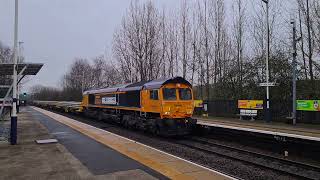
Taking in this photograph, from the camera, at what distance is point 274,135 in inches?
536

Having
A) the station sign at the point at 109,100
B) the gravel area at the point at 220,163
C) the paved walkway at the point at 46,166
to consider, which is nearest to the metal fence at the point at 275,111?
the gravel area at the point at 220,163

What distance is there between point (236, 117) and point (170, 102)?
14.9 m

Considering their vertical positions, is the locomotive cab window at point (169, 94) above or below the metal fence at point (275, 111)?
above

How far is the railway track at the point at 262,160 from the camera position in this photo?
10.2 m

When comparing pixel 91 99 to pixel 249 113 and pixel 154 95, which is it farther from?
pixel 154 95

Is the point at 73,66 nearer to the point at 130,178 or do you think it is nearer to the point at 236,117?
the point at 236,117

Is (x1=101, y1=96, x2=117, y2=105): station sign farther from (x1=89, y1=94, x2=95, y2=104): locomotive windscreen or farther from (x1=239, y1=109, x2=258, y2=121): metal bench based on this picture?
(x1=239, y1=109, x2=258, y2=121): metal bench

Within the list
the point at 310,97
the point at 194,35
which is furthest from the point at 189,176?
the point at 194,35

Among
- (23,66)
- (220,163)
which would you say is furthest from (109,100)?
(220,163)

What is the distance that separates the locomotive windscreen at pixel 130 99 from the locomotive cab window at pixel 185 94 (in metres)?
3.12

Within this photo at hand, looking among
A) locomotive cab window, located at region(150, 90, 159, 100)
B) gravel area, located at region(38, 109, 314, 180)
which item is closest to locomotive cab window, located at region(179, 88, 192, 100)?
locomotive cab window, located at region(150, 90, 159, 100)

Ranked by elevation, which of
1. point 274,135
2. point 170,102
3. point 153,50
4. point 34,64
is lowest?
point 274,135

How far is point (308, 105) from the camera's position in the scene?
23.2m

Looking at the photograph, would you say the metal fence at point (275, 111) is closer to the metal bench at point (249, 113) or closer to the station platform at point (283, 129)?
the metal bench at point (249, 113)
